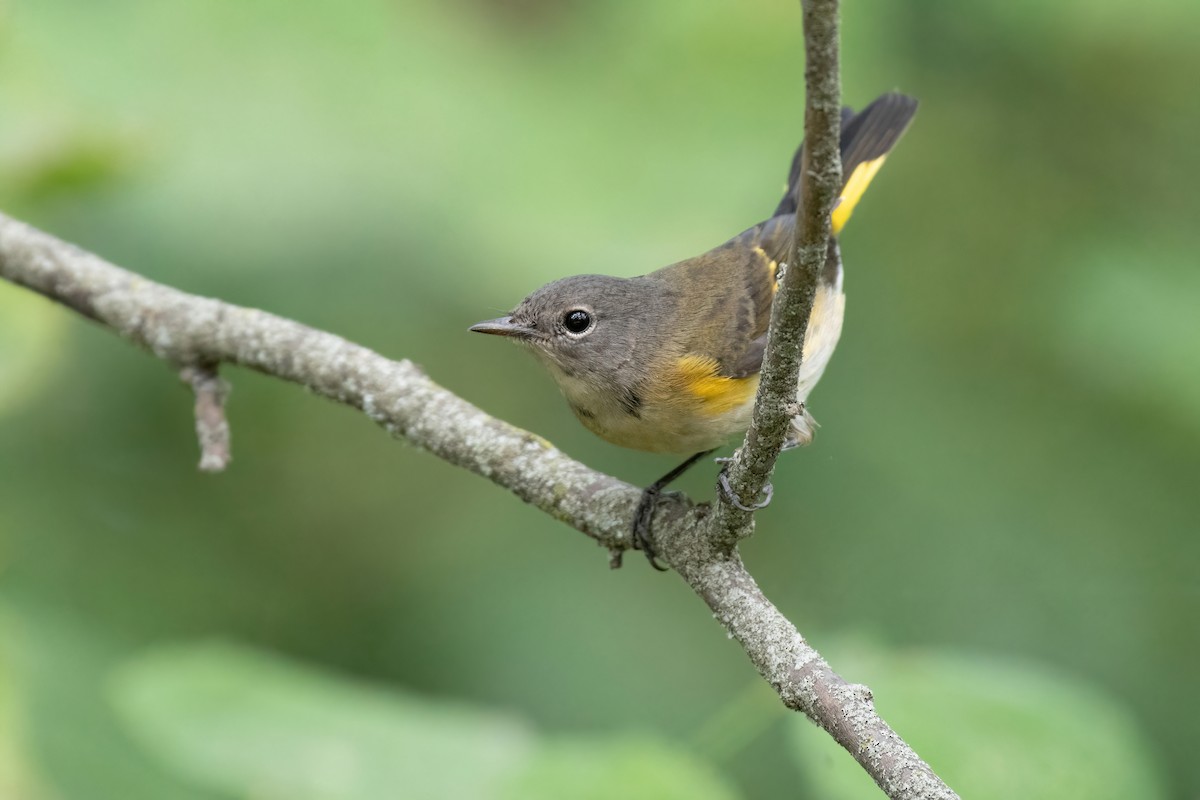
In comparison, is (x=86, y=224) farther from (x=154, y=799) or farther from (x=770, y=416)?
(x=770, y=416)

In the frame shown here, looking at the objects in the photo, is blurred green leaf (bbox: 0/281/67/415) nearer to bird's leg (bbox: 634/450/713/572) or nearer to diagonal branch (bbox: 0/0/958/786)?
diagonal branch (bbox: 0/0/958/786)

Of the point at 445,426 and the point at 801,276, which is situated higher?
the point at 445,426

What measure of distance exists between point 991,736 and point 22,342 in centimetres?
277

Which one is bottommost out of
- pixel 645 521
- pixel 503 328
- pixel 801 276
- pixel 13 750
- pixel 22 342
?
pixel 801 276

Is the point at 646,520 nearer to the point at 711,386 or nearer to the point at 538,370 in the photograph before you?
the point at 711,386

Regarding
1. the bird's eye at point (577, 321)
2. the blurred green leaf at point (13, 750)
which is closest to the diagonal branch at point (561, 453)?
the bird's eye at point (577, 321)

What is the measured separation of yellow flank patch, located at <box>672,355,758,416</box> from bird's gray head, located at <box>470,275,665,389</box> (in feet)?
0.46

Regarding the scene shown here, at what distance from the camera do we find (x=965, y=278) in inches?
176

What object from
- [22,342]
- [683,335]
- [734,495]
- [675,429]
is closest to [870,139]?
[683,335]

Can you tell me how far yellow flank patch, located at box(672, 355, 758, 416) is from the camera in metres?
3.18

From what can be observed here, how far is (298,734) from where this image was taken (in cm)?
286

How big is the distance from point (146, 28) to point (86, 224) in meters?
0.76

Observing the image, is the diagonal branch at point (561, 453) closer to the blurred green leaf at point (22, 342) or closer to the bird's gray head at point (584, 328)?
the blurred green leaf at point (22, 342)

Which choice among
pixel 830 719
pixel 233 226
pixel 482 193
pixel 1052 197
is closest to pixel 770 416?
pixel 830 719
